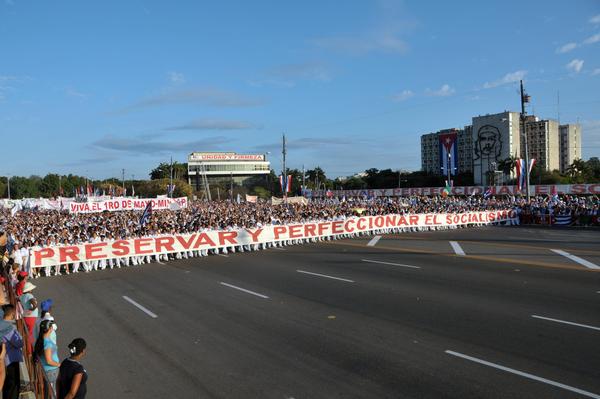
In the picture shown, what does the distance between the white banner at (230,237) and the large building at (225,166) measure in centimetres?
12820

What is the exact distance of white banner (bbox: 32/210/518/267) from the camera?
18875mm

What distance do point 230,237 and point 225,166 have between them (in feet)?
463

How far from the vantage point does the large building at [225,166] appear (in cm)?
16062

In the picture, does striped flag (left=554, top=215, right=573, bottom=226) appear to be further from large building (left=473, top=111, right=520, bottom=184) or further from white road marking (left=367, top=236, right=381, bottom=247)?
large building (left=473, top=111, right=520, bottom=184)

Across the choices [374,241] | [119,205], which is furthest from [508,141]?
[119,205]

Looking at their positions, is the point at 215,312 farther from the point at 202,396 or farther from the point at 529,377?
the point at 529,377

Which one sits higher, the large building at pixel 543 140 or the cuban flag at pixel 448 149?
the large building at pixel 543 140

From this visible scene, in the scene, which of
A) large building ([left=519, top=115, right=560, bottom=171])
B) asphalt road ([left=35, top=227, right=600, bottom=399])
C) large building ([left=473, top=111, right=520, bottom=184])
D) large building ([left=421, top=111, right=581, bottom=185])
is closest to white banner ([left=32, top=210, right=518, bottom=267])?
asphalt road ([left=35, top=227, right=600, bottom=399])

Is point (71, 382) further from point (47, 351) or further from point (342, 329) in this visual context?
point (342, 329)

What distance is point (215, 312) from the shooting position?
11.3 meters

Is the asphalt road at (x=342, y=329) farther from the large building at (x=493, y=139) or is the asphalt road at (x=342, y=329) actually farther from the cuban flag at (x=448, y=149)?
the large building at (x=493, y=139)

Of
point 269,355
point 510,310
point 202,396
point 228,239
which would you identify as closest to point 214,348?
point 269,355

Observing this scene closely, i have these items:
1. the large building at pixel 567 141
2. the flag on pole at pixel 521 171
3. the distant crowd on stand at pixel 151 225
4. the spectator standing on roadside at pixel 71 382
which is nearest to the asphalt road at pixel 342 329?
the spectator standing on roadside at pixel 71 382

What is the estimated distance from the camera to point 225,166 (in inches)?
6393
